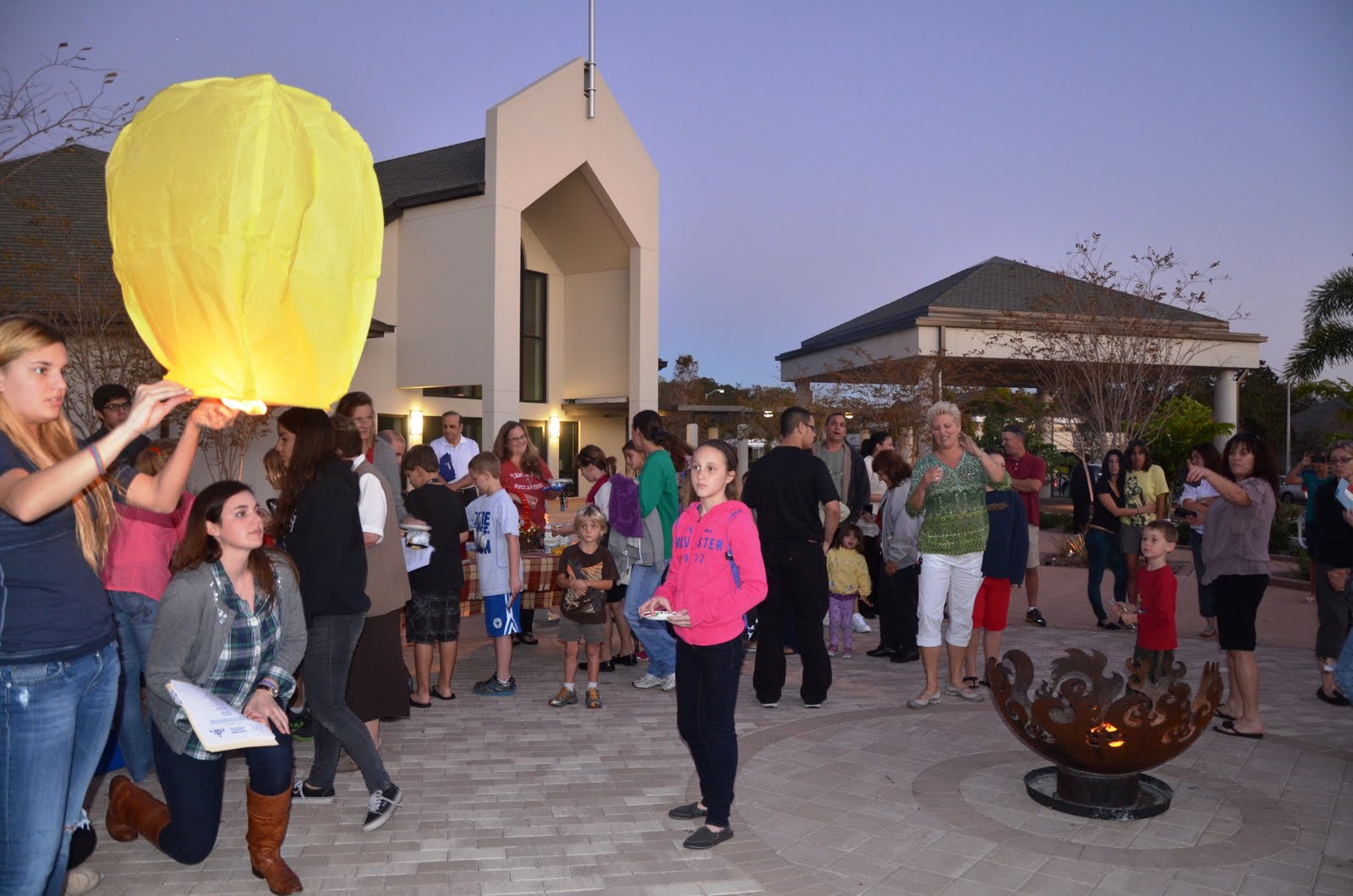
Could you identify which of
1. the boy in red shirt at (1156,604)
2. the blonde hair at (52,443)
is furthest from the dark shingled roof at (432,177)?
the blonde hair at (52,443)

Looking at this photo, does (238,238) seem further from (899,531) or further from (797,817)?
(899,531)

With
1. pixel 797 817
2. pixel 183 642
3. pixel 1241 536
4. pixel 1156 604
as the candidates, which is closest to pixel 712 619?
pixel 797 817

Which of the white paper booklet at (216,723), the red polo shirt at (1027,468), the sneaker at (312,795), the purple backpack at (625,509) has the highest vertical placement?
the red polo shirt at (1027,468)

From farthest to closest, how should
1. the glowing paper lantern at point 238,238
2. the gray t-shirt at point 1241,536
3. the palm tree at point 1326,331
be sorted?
the palm tree at point 1326,331, the gray t-shirt at point 1241,536, the glowing paper lantern at point 238,238

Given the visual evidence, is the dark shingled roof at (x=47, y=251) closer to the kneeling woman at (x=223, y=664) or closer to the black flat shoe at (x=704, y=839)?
the kneeling woman at (x=223, y=664)

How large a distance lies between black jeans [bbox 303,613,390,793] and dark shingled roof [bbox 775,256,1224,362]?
23392 mm

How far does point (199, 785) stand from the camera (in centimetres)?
387

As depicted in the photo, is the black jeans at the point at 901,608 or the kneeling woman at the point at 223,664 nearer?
the kneeling woman at the point at 223,664

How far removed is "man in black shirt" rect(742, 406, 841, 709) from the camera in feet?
23.4

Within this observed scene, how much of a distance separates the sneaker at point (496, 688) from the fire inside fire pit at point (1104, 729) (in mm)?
3895

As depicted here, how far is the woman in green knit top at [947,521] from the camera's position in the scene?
23.1 feet

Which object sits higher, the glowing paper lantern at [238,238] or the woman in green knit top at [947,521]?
the glowing paper lantern at [238,238]

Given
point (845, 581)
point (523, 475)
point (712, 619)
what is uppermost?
point (523, 475)

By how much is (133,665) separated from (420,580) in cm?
214
